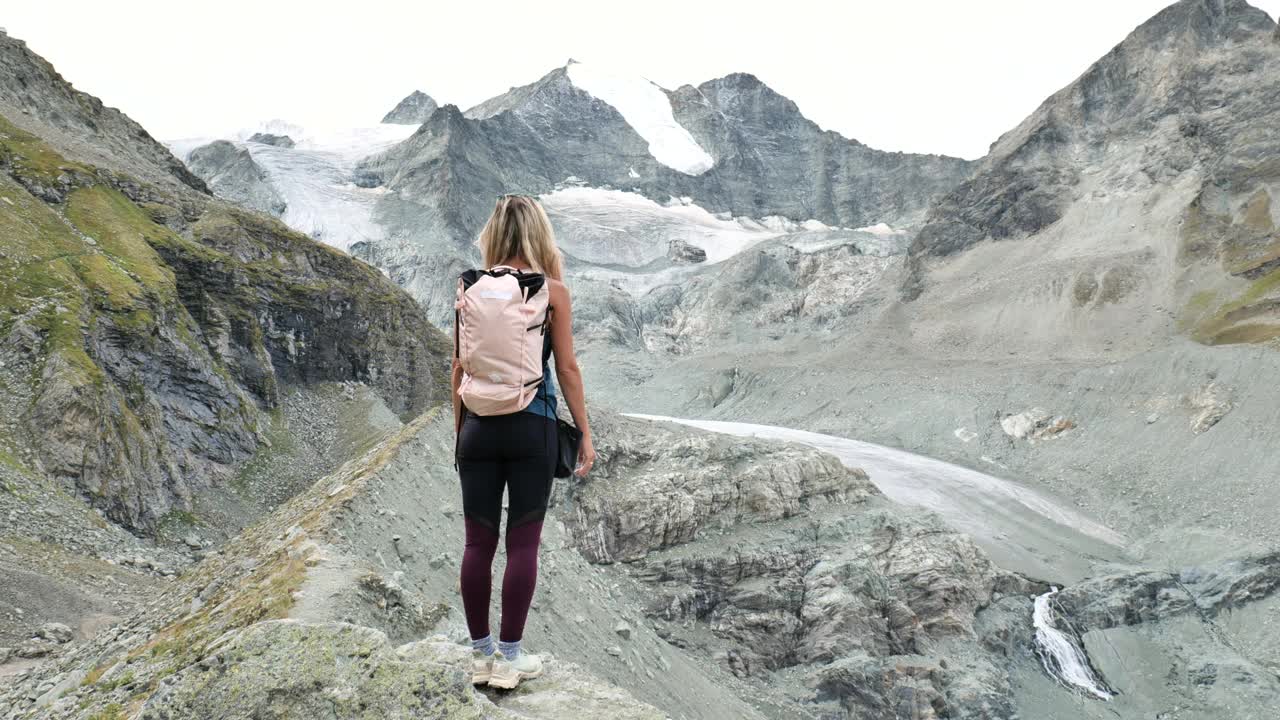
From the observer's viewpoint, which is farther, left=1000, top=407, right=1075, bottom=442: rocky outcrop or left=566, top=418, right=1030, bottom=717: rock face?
left=1000, top=407, right=1075, bottom=442: rocky outcrop

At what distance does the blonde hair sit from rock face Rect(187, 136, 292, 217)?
621 ft

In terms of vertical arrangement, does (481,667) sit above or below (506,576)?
below

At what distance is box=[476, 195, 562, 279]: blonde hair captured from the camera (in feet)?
16.9

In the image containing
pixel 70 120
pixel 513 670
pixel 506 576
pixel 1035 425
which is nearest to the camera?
pixel 506 576

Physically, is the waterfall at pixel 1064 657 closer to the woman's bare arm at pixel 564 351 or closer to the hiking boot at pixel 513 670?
the hiking boot at pixel 513 670

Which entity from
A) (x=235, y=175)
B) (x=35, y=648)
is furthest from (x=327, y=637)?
(x=235, y=175)

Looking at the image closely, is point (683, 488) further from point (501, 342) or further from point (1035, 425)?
point (1035, 425)

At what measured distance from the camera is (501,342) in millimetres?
4777

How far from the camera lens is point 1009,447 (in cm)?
7588

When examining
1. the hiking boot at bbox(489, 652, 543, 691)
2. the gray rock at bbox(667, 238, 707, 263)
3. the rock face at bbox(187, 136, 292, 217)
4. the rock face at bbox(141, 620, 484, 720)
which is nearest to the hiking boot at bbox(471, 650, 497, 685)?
the hiking boot at bbox(489, 652, 543, 691)

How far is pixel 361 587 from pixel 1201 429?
76352mm

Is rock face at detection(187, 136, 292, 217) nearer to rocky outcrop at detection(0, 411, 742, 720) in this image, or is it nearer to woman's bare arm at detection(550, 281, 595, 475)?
rocky outcrop at detection(0, 411, 742, 720)

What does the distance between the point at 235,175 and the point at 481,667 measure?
203016mm

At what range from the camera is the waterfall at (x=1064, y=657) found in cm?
3681
